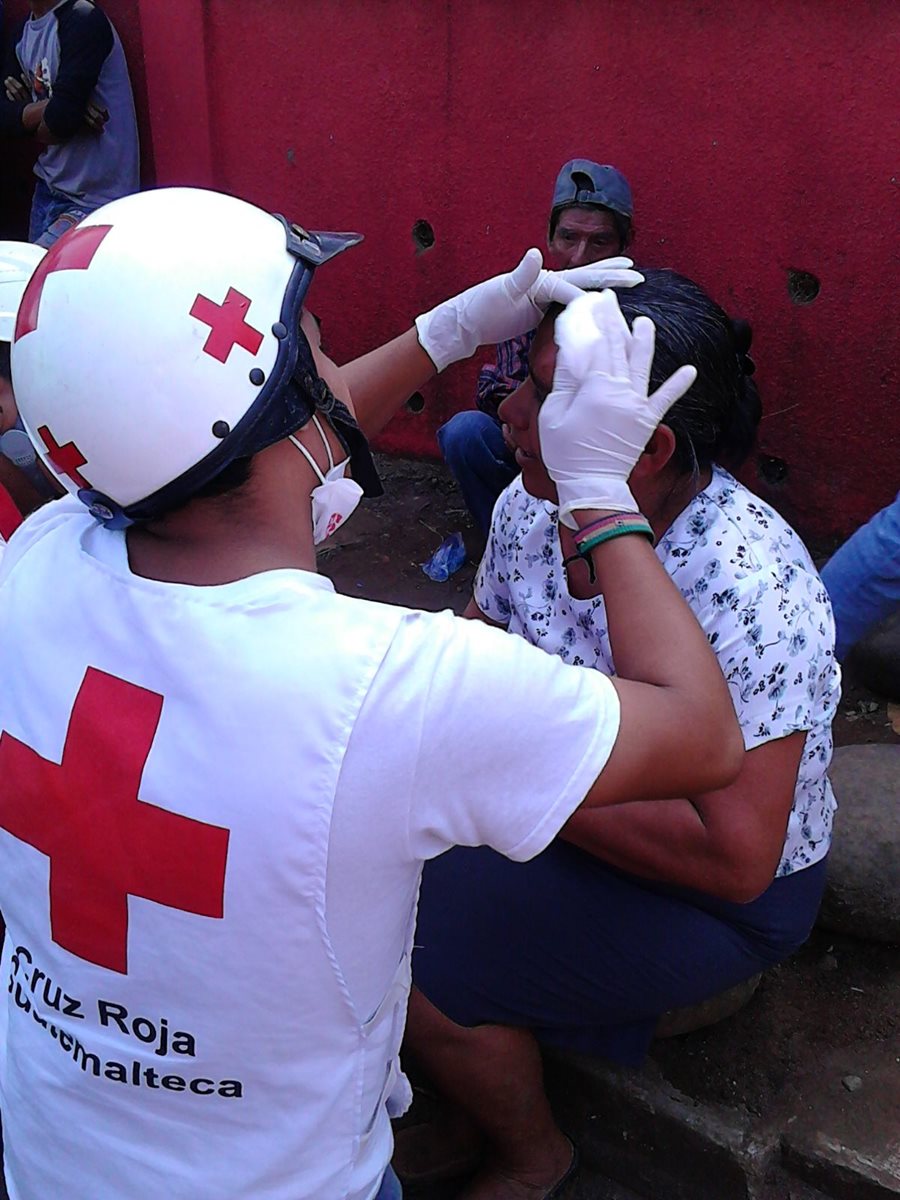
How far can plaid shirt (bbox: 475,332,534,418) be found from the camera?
13.7 ft

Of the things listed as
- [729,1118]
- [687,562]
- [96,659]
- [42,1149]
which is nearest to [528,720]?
[96,659]

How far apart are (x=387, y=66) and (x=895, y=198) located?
7.75 feet

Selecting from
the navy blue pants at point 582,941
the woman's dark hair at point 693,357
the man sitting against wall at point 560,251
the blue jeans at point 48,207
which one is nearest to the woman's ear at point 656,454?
the woman's dark hair at point 693,357

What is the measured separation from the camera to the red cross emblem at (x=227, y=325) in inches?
45.1

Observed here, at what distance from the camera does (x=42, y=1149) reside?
1.31 m

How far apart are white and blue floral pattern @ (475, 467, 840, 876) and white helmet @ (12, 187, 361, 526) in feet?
2.89

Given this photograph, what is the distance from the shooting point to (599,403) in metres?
1.60

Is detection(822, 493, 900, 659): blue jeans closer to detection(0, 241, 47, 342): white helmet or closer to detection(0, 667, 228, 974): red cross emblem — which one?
detection(0, 241, 47, 342): white helmet

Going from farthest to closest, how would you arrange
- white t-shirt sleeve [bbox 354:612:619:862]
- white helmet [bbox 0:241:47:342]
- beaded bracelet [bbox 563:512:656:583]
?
white helmet [bbox 0:241:47:342]
beaded bracelet [bbox 563:512:656:583]
white t-shirt sleeve [bbox 354:612:619:862]

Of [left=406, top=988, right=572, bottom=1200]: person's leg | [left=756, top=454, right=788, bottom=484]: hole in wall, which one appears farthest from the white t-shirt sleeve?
[left=756, top=454, right=788, bottom=484]: hole in wall

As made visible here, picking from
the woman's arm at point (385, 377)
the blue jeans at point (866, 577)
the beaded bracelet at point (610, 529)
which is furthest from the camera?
the blue jeans at point (866, 577)

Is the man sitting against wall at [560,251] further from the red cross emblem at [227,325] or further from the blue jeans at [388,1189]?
the red cross emblem at [227,325]

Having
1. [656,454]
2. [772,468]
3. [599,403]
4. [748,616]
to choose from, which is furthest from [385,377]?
[772,468]

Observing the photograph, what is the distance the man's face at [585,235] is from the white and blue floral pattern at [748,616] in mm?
2027
